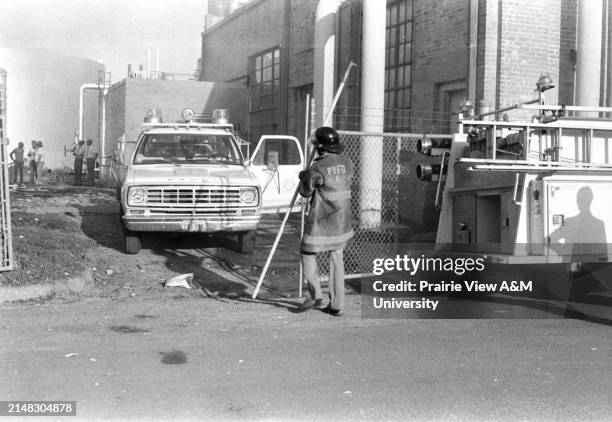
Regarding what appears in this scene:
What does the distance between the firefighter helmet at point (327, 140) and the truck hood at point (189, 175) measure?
9.94 feet

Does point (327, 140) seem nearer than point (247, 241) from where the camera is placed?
Yes

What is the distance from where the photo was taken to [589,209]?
279 inches

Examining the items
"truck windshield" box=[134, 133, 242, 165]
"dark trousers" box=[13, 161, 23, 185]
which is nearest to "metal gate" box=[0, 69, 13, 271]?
"truck windshield" box=[134, 133, 242, 165]

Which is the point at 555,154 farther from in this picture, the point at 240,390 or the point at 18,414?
the point at 18,414

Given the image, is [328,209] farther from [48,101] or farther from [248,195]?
[48,101]

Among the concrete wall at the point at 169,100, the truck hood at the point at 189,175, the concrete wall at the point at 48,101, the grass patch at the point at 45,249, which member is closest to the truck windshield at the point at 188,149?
the truck hood at the point at 189,175

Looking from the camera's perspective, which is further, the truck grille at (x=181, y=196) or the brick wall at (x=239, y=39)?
the brick wall at (x=239, y=39)

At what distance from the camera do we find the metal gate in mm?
8153

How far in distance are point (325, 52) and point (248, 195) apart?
665 centimetres

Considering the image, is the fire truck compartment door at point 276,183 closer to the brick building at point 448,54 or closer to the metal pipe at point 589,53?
the brick building at point 448,54

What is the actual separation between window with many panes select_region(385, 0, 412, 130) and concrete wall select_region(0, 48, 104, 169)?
71.6 ft

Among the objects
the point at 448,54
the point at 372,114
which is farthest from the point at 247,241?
the point at 448,54

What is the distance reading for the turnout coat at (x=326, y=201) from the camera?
707 centimetres

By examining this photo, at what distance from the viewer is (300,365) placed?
5.33 meters
